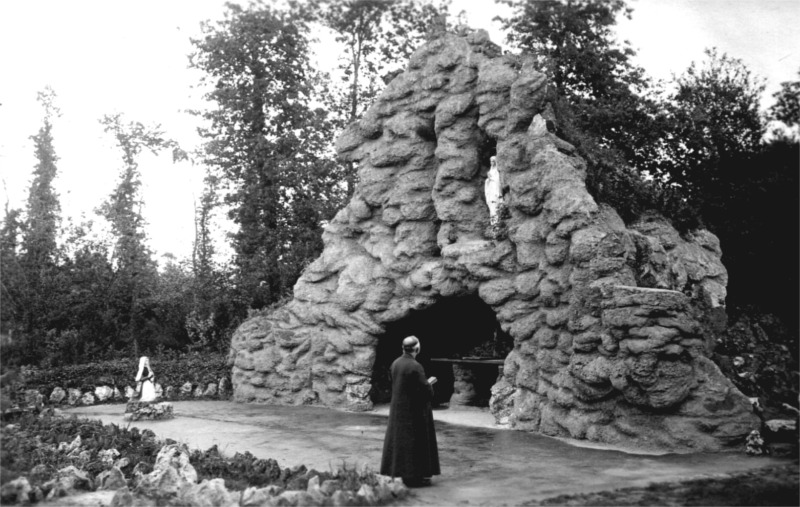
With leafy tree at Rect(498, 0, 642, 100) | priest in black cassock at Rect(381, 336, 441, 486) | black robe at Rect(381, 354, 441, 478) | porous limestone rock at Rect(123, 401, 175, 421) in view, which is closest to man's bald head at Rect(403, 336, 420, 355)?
priest in black cassock at Rect(381, 336, 441, 486)

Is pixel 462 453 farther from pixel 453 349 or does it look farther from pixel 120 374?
pixel 120 374

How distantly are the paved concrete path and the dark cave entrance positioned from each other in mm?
938

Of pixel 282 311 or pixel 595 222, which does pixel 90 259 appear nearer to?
pixel 282 311

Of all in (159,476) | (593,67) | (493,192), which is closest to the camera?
(159,476)

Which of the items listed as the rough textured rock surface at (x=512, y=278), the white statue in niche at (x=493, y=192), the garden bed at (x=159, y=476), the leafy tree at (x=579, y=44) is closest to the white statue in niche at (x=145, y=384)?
the rough textured rock surface at (x=512, y=278)

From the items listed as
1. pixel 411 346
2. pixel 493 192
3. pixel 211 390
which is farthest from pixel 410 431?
pixel 211 390

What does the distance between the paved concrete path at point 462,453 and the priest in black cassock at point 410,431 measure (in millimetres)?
220

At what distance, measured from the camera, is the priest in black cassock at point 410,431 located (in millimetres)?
7230

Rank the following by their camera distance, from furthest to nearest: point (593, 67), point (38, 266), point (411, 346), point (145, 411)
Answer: point (593, 67), point (38, 266), point (145, 411), point (411, 346)

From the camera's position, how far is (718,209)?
1683 cm

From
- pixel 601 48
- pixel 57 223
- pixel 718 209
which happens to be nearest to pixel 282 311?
pixel 718 209

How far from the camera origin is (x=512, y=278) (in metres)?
12.0

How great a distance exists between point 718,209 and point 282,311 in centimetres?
1069

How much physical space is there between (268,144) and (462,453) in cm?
1718
